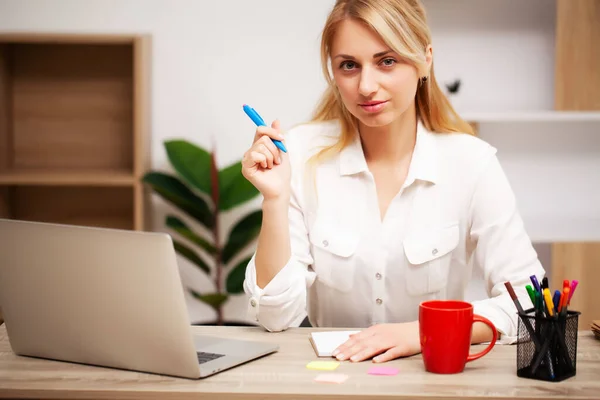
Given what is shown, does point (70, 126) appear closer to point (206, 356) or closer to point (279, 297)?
point (279, 297)

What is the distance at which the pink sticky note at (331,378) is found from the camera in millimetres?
1242

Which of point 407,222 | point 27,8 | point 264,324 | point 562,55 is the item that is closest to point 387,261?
point 407,222

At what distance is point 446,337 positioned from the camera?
1.27 meters

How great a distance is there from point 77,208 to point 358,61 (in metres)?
2.17

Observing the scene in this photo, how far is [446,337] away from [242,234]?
212 cm

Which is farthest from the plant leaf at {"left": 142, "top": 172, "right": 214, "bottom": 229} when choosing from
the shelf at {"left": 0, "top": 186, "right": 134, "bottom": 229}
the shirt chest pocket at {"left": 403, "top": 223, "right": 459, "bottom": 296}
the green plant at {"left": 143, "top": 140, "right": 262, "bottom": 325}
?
the shirt chest pocket at {"left": 403, "top": 223, "right": 459, "bottom": 296}

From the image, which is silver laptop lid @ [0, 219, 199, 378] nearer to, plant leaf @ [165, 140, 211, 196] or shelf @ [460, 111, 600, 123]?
plant leaf @ [165, 140, 211, 196]

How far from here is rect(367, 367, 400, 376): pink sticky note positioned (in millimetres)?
1292

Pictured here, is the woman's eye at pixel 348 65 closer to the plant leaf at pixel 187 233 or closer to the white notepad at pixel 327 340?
the white notepad at pixel 327 340

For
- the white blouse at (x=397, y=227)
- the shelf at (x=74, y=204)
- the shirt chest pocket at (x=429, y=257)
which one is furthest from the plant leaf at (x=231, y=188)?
the shirt chest pocket at (x=429, y=257)

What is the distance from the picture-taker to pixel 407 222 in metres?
1.95

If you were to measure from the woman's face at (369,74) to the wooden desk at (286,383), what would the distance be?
0.65m

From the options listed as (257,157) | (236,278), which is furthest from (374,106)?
(236,278)

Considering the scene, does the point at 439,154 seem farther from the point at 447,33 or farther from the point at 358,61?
the point at 447,33
